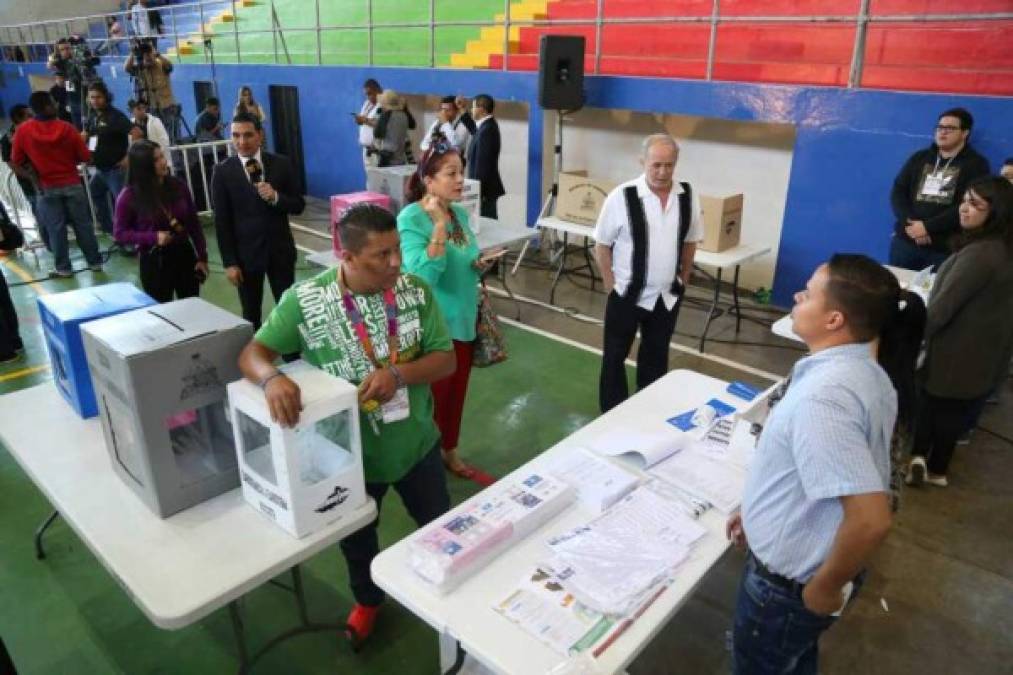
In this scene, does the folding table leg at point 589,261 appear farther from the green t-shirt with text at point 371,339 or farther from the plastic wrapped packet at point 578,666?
the plastic wrapped packet at point 578,666

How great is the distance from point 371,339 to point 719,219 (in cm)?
354

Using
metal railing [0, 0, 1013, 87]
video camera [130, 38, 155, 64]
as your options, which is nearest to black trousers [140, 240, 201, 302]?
metal railing [0, 0, 1013, 87]

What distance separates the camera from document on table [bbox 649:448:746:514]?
1905 mm

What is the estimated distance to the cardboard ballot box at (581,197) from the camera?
555 cm

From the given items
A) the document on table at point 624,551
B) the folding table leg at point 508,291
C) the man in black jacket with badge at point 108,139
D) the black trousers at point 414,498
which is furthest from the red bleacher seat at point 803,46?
the black trousers at point 414,498

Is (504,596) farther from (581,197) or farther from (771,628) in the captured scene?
(581,197)

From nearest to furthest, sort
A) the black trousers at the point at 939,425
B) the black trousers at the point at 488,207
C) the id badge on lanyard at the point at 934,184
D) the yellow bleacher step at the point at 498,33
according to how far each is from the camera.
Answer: the black trousers at the point at 939,425 < the id badge on lanyard at the point at 934,184 < the black trousers at the point at 488,207 < the yellow bleacher step at the point at 498,33

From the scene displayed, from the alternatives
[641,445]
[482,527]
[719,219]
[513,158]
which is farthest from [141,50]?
[482,527]

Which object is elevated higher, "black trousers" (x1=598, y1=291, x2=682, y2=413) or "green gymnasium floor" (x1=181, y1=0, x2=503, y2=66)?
"green gymnasium floor" (x1=181, y1=0, x2=503, y2=66)

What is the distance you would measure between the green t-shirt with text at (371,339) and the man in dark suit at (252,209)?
204cm

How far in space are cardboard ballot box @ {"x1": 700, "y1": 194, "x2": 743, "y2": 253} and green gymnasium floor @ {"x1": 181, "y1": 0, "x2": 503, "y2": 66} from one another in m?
5.26

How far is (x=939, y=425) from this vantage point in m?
3.27

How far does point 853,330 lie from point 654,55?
6862mm

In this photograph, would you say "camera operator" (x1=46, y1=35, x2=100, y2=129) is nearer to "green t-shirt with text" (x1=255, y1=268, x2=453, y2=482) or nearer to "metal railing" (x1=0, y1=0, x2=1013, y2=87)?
"metal railing" (x1=0, y1=0, x2=1013, y2=87)
